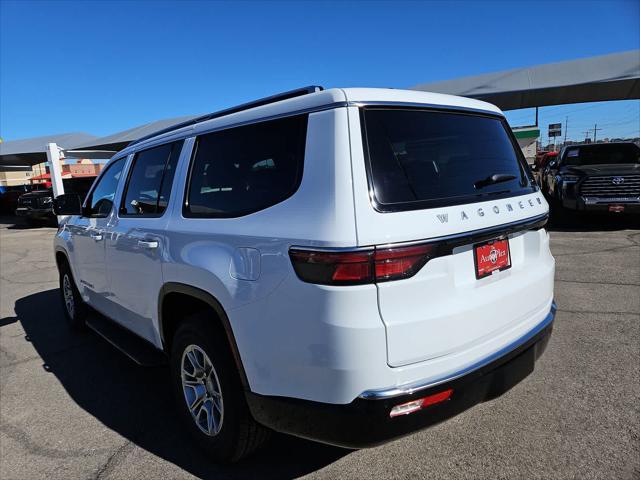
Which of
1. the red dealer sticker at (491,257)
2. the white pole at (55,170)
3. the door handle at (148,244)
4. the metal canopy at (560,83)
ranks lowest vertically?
the red dealer sticker at (491,257)

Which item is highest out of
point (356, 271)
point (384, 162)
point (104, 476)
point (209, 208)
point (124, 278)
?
point (384, 162)

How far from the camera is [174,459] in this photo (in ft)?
8.86

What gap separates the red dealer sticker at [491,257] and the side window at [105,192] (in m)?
3.01

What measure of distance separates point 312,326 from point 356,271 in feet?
0.96

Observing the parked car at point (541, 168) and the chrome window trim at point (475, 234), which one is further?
the parked car at point (541, 168)

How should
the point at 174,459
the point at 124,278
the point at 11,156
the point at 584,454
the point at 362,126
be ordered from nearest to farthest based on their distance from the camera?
1. the point at 362,126
2. the point at 584,454
3. the point at 174,459
4. the point at 124,278
5. the point at 11,156

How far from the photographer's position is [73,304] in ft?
16.3

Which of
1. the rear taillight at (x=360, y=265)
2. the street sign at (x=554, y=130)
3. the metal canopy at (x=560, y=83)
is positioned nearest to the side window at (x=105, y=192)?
the rear taillight at (x=360, y=265)

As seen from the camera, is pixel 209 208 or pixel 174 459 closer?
pixel 209 208

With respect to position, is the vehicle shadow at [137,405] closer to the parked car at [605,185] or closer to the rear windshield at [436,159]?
the rear windshield at [436,159]

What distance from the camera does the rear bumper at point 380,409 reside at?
6.07 ft

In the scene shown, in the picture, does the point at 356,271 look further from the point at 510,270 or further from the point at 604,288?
the point at 604,288

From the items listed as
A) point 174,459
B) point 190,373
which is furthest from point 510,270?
point 174,459

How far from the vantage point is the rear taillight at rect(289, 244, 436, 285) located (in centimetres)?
179
